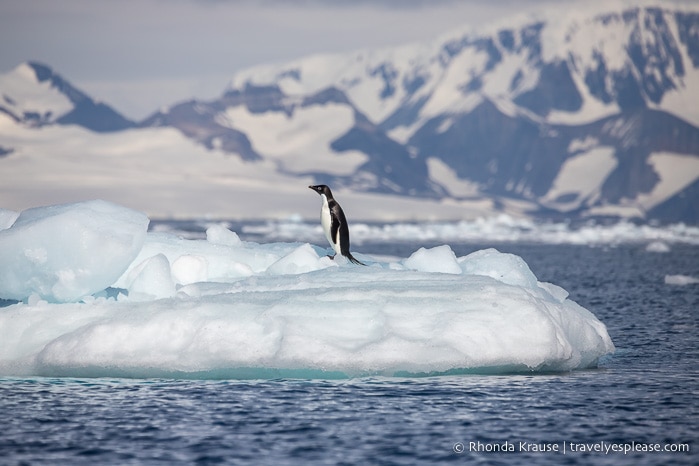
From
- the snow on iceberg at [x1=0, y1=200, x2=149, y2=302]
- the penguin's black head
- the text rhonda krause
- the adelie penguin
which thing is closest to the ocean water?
the text rhonda krause

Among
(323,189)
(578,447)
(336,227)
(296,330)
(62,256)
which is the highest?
(323,189)

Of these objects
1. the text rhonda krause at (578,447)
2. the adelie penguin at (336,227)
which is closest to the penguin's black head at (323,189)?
the adelie penguin at (336,227)

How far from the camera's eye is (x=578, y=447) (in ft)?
Answer: 40.3

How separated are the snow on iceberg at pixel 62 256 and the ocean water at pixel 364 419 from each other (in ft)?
6.77

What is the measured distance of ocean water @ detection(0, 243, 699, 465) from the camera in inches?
469

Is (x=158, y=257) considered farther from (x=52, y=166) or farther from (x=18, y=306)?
(x=52, y=166)

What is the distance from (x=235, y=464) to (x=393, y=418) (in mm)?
2523

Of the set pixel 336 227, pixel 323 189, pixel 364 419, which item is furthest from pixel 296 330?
pixel 323 189

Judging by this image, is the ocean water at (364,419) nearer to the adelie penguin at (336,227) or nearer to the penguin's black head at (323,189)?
the adelie penguin at (336,227)

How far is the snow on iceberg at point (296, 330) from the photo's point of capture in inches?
598

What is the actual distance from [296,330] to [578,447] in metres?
4.50

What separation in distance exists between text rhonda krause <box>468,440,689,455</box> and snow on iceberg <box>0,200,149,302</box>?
7213mm

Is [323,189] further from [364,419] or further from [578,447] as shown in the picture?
[578,447]

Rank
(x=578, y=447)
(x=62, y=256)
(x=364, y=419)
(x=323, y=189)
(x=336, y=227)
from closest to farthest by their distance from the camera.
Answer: (x=578, y=447) → (x=364, y=419) → (x=62, y=256) → (x=336, y=227) → (x=323, y=189)
